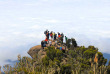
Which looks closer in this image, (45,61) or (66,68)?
(66,68)

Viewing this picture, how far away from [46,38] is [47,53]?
4.58 m

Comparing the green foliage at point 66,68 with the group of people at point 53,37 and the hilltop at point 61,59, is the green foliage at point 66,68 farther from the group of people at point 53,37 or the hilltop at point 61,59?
the group of people at point 53,37

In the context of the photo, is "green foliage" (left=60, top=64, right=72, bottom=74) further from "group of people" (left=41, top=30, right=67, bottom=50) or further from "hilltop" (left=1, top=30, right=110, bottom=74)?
"group of people" (left=41, top=30, right=67, bottom=50)

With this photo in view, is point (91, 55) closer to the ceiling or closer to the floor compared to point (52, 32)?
closer to the floor

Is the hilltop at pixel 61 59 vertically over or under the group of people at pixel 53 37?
under

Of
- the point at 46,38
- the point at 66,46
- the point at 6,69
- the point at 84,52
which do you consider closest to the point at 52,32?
the point at 46,38

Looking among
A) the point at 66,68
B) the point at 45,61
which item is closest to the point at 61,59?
the point at 45,61

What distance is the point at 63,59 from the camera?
38.2m

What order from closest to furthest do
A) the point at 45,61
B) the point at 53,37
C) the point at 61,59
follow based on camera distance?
1. the point at 45,61
2. the point at 61,59
3. the point at 53,37

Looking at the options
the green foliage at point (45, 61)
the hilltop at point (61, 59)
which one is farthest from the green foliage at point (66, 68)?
the green foliage at point (45, 61)

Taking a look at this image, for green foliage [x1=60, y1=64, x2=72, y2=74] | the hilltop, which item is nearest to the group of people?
the hilltop

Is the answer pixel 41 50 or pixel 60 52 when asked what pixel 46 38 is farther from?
pixel 60 52

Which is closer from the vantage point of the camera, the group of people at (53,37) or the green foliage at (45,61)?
the green foliage at (45,61)

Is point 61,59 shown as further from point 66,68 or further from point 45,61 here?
point 66,68
